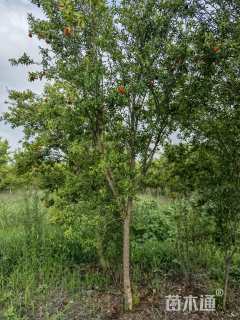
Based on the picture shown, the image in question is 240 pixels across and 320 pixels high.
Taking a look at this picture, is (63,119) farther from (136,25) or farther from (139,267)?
(139,267)

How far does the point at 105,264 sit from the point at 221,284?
177cm

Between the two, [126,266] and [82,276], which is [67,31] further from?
[82,276]

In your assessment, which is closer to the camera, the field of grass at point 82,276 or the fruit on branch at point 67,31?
the fruit on branch at point 67,31

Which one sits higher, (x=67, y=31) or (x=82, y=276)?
(x=67, y=31)

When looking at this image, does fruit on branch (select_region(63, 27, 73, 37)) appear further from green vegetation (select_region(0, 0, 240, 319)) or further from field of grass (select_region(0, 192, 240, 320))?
field of grass (select_region(0, 192, 240, 320))

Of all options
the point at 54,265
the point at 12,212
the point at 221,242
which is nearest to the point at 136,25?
the point at 221,242

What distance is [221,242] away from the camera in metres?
6.34

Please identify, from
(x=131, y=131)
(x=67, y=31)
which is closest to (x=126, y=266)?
(x=131, y=131)

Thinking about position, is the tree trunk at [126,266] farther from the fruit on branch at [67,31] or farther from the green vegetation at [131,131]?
the fruit on branch at [67,31]

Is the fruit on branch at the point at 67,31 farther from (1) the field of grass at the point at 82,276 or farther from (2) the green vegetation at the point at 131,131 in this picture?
(1) the field of grass at the point at 82,276

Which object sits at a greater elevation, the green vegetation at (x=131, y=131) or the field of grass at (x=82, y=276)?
the green vegetation at (x=131, y=131)

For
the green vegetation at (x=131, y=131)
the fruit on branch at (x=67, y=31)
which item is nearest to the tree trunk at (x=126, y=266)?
the green vegetation at (x=131, y=131)

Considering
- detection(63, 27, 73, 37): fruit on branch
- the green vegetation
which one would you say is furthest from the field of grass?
detection(63, 27, 73, 37): fruit on branch

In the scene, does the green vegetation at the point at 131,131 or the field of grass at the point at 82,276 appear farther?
the field of grass at the point at 82,276
